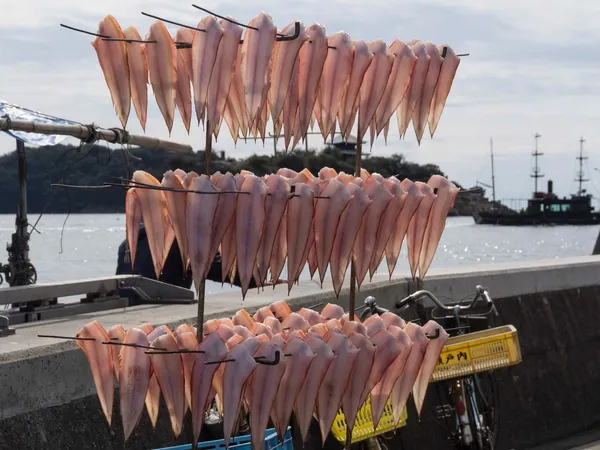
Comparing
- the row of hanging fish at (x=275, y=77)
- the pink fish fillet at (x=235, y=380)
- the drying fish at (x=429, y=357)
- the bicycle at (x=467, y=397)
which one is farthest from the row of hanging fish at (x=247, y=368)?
the bicycle at (x=467, y=397)

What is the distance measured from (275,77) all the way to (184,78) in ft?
1.13

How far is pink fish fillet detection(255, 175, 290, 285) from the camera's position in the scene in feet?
13.6

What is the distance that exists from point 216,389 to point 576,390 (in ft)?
21.4

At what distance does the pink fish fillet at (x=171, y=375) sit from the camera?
415 centimetres

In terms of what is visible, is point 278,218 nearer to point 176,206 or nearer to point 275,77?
point 176,206

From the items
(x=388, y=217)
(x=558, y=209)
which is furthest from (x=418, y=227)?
(x=558, y=209)

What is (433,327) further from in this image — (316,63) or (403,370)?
(316,63)

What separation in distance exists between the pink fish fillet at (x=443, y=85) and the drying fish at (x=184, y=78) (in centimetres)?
111

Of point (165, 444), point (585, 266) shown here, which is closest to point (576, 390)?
point (585, 266)

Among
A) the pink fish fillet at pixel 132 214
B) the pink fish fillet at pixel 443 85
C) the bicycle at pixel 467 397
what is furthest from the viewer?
the bicycle at pixel 467 397

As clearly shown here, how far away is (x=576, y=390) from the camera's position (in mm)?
10148

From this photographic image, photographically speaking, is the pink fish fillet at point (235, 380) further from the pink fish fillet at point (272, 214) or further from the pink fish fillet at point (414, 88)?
the pink fish fillet at point (414, 88)

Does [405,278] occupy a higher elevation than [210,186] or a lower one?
lower

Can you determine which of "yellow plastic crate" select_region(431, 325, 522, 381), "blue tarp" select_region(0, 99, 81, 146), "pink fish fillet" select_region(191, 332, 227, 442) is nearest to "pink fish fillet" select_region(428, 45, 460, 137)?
"pink fish fillet" select_region(191, 332, 227, 442)
